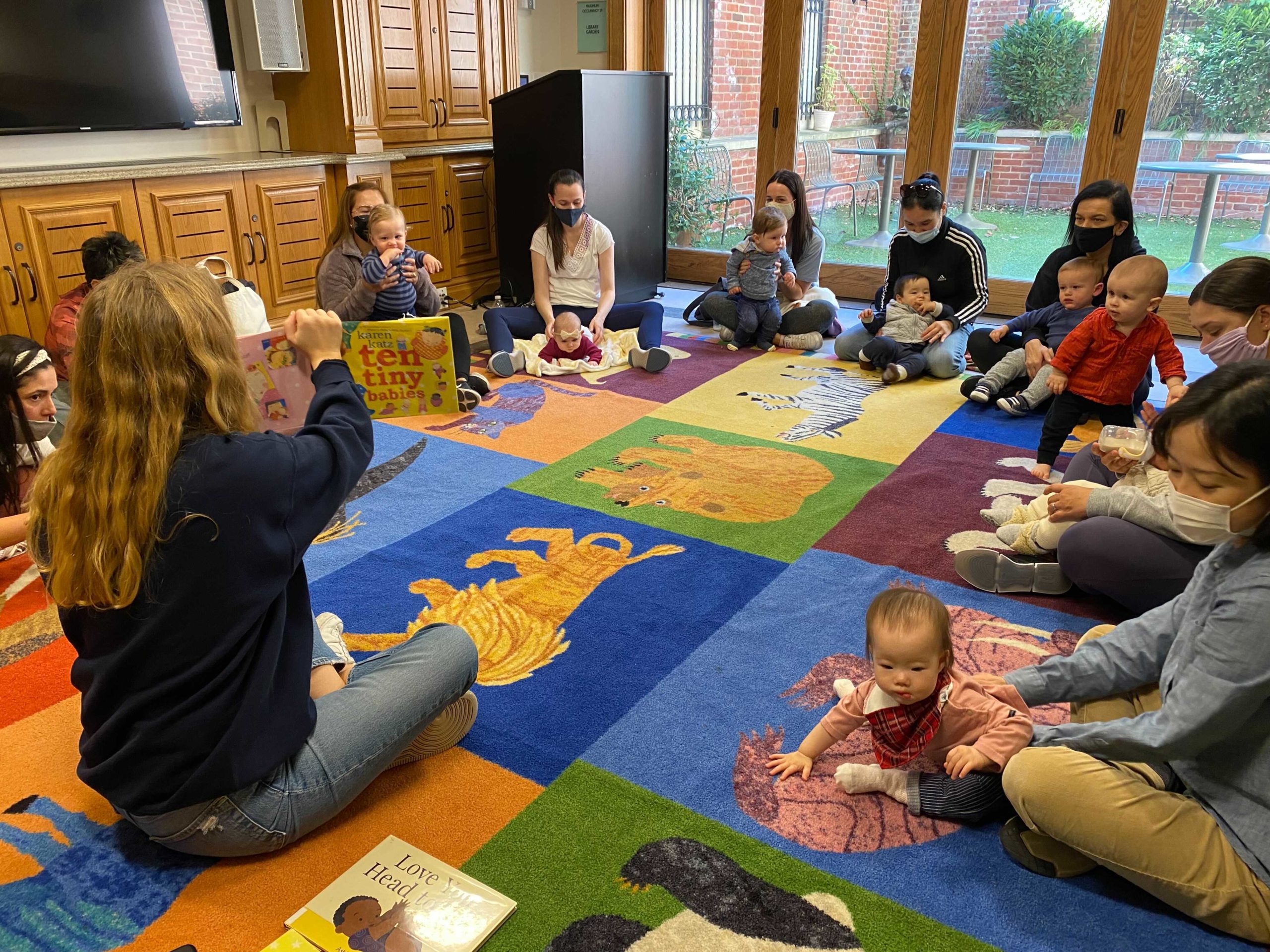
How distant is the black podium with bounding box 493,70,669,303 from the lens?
4.90 m

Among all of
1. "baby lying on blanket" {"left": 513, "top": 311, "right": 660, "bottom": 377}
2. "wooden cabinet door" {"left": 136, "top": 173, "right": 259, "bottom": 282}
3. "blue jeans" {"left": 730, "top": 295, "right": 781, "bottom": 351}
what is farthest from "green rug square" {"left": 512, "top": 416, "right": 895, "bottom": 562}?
"wooden cabinet door" {"left": 136, "top": 173, "right": 259, "bottom": 282}

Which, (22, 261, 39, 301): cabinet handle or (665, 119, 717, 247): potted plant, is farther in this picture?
(665, 119, 717, 247): potted plant

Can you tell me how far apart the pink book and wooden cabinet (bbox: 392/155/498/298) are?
258 cm

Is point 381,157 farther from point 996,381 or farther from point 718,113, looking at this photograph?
point 996,381

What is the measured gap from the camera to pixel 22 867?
4.97ft

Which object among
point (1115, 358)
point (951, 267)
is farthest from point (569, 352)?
point (1115, 358)

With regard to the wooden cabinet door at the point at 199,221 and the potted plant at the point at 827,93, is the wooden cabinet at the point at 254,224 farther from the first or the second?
the potted plant at the point at 827,93

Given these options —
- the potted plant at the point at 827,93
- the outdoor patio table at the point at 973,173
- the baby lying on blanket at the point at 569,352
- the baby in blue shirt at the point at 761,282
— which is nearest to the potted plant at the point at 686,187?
the potted plant at the point at 827,93

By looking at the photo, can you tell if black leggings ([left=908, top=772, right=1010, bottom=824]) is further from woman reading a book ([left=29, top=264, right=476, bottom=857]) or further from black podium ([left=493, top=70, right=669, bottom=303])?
black podium ([left=493, top=70, right=669, bottom=303])

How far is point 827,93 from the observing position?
214 inches

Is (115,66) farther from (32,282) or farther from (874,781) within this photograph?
(874,781)

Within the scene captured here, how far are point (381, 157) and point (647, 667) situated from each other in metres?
3.78

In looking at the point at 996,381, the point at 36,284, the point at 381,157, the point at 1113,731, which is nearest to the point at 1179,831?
the point at 1113,731

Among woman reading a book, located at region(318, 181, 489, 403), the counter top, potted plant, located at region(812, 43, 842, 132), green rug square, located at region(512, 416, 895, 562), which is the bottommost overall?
green rug square, located at region(512, 416, 895, 562)
